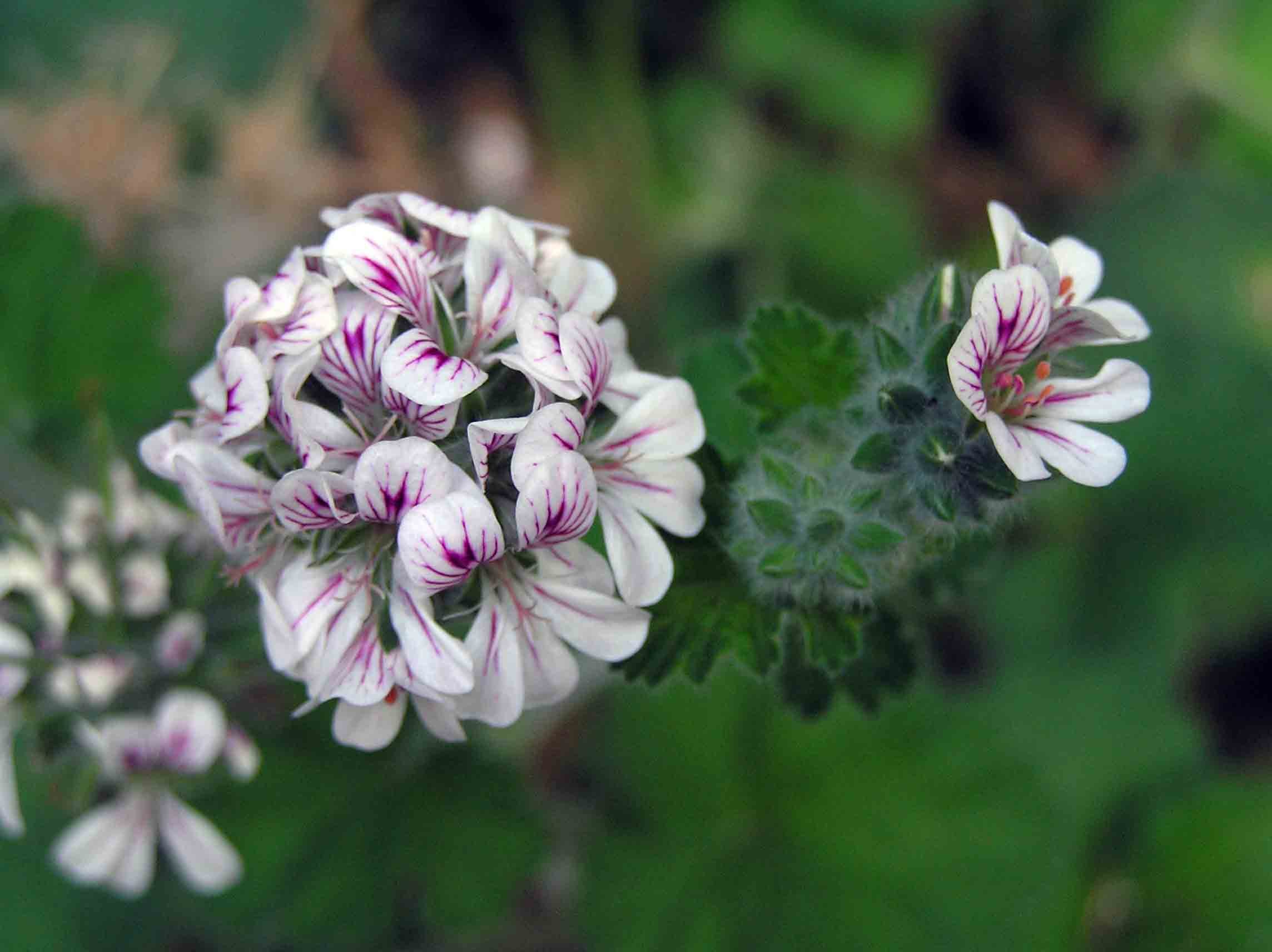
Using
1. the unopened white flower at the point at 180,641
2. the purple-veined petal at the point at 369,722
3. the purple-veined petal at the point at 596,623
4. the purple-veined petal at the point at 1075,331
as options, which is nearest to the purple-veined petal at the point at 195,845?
the unopened white flower at the point at 180,641

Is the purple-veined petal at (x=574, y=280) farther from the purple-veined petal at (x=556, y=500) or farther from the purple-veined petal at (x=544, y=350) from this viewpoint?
the purple-veined petal at (x=556, y=500)

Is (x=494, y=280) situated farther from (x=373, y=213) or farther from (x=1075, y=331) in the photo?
(x=1075, y=331)

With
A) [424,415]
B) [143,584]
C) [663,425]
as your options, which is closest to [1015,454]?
[663,425]

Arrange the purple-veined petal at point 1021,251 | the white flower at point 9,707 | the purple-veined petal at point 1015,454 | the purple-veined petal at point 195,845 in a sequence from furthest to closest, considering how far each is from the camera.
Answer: the purple-veined petal at point 195,845 → the white flower at point 9,707 → the purple-veined petal at point 1021,251 → the purple-veined petal at point 1015,454

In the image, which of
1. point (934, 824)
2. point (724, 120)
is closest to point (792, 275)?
point (724, 120)

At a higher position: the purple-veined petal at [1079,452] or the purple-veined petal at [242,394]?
the purple-veined petal at [1079,452]

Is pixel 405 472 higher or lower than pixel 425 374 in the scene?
lower

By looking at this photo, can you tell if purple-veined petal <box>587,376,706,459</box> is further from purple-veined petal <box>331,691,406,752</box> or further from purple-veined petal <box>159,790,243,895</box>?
purple-veined petal <box>159,790,243,895</box>
